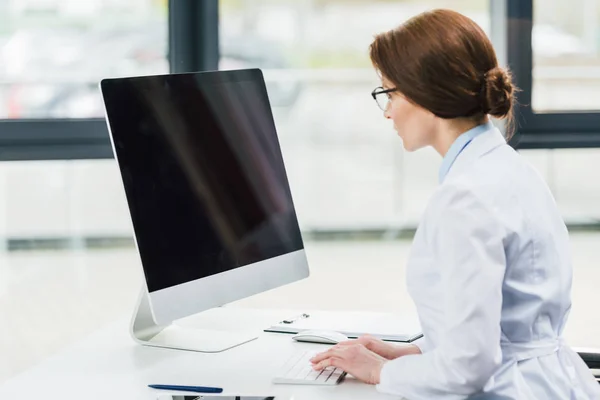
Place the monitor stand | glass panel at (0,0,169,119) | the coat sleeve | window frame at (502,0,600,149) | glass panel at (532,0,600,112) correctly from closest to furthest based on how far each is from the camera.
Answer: the coat sleeve, the monitor stand, window frame at (502,0,600,149), glass panel at (0,0,169,119), glass panel at (532,0,600,112)

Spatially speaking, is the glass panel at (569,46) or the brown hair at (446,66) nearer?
the brown hair at (446,66)

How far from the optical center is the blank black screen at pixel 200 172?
5.34ft

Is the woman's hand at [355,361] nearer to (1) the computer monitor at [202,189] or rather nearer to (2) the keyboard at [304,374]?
(2) the keyboard at [304,374]

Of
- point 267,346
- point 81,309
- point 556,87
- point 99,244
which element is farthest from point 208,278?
point 99,244

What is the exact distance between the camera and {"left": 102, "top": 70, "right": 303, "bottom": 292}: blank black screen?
1627 millimetres

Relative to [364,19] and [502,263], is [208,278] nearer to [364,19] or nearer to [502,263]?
[502,263]

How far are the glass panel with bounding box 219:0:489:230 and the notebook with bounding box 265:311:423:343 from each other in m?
1.50

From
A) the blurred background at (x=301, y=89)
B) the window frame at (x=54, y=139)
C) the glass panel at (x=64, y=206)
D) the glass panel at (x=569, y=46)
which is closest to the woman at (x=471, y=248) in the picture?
the blurred background at (x=301, y=89)

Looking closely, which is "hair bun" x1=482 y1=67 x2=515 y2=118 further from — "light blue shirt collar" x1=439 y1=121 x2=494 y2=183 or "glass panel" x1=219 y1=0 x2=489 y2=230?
"glass panel" x1=219 y1=0 x2=489 y2=230

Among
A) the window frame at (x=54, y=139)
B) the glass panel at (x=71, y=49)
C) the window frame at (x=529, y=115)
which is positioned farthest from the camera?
the glass panel at (x=71, y=49)

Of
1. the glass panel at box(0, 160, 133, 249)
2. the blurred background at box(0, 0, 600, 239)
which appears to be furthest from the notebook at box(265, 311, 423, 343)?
the glass panel at box(0, 160, 133, 249)

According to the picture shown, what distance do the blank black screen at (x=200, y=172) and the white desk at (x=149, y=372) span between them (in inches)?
5.8

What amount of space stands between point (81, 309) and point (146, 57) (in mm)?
1538

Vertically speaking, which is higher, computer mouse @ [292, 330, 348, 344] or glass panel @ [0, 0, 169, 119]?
glass panel @ [0, 0, 169, 119]
